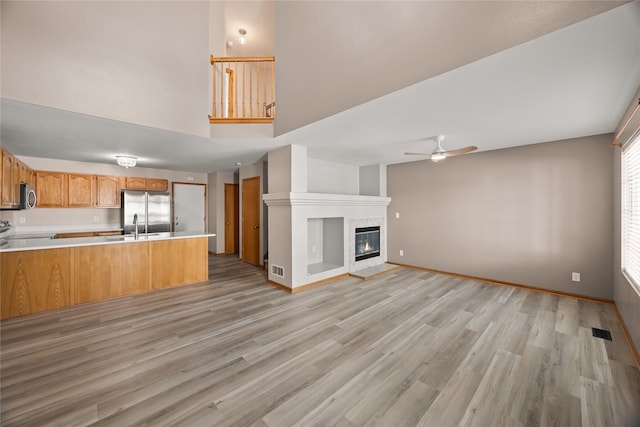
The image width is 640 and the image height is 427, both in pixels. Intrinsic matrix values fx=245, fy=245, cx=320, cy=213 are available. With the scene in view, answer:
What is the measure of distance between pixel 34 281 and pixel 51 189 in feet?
9.79

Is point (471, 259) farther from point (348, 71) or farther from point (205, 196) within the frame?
point (205, 196)

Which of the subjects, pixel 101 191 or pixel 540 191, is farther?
pixel 101 191

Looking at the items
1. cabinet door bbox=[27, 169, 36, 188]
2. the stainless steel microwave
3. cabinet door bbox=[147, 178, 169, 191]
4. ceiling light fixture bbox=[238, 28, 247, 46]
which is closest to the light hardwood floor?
the stainless steel microwave

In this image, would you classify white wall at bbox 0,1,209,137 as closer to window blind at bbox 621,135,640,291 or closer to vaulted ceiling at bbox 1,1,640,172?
vaulted ceiling at bbox 1,1,640,172

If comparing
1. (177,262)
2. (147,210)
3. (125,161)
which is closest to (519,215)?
(177,262)

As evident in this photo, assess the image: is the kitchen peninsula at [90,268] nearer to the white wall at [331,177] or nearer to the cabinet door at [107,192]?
the cabinet door at [107,192]

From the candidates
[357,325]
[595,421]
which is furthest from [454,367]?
[357,325]

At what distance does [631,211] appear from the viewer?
2.59 meters

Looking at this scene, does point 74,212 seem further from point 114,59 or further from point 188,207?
point 114,59

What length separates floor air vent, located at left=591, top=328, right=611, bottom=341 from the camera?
2.56m

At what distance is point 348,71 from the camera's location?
100 inches

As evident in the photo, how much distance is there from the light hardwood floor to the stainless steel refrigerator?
282cm

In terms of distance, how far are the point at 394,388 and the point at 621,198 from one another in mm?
3609

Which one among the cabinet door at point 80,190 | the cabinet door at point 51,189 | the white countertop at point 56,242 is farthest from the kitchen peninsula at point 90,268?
the cabinet door at point 80,190
